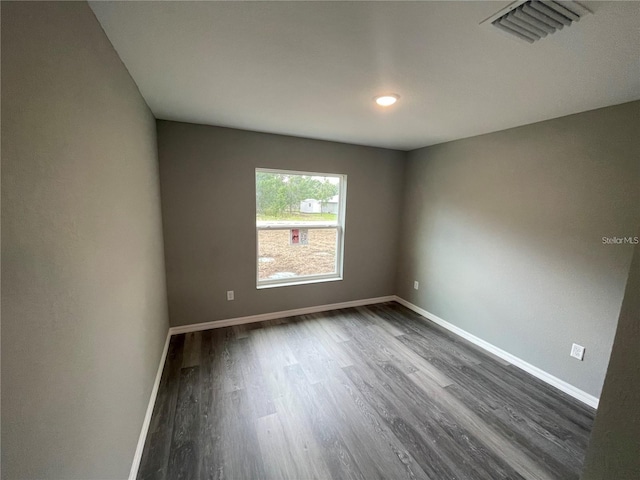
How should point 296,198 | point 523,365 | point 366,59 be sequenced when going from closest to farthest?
point 366,59
point 523,365
point 296,198

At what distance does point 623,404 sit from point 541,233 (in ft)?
6.73

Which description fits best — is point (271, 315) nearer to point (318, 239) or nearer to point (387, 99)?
point (318, 239)

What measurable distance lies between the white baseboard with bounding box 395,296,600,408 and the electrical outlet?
267mm

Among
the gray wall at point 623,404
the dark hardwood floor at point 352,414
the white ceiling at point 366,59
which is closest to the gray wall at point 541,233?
the white ceiling at point 366,59

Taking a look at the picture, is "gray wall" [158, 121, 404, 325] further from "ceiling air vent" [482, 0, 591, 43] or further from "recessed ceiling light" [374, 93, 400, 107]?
"ceiling air vent" [482, 0, 591, 43]

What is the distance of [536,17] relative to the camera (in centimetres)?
105

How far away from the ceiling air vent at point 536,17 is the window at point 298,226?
2.35m

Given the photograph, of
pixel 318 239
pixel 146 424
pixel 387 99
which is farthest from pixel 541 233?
pixel 146 424

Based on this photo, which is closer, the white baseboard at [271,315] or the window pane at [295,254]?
the white baseboard at [271,315]

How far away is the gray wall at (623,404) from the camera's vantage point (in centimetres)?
65

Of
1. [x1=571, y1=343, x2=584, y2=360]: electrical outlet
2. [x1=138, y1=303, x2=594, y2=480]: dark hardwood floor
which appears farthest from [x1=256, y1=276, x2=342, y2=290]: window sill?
[x1=571, y1=343, x2=584, y2=360]: electrical outlet

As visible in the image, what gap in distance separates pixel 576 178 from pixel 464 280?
4.55 feet

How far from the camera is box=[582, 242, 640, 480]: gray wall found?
65 cm

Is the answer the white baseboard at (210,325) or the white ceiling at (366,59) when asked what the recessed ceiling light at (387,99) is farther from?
the white baseboard at (210,325)
